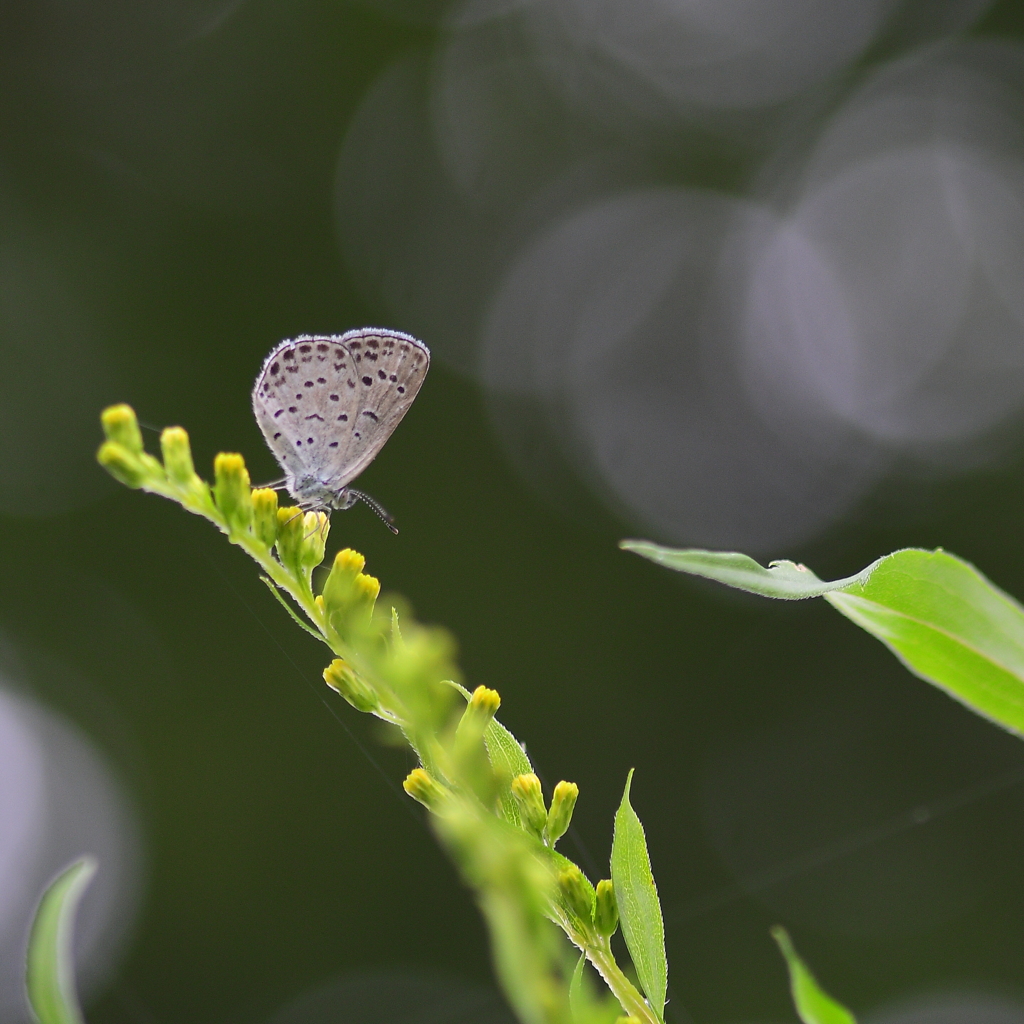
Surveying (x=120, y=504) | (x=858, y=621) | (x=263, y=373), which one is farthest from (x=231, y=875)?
(x=858, y=621)

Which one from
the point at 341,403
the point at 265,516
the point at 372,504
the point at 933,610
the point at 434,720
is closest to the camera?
the point at 434,720

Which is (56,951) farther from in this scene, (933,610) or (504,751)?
(933,610)

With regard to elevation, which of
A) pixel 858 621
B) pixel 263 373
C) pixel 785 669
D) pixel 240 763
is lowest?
pixel 240 763

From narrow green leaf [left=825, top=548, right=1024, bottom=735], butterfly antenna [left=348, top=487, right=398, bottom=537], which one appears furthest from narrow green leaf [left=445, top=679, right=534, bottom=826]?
butterfly antenna [left=348, top=487, right=398, bottom=537]

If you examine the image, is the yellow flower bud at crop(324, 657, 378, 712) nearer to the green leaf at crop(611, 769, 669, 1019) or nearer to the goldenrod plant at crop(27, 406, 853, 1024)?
the goldenrod plant at crop(27, 406, 853, 1024)

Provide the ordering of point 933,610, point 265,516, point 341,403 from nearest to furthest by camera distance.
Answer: point 933,610, point 265,516, point 341,403

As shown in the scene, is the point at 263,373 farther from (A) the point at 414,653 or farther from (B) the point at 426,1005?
(B) the point at 426,1005

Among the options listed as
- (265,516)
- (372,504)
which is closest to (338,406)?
(372,504)
